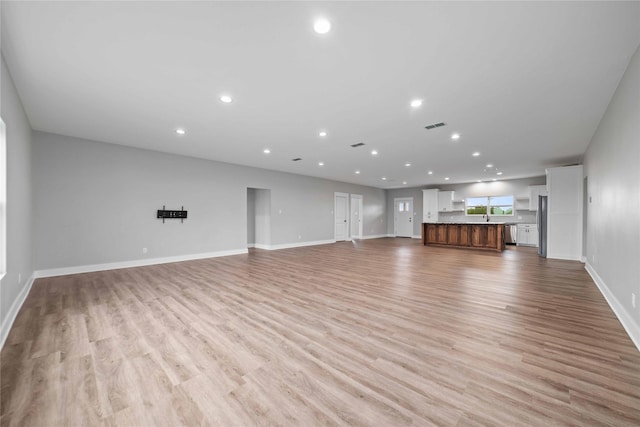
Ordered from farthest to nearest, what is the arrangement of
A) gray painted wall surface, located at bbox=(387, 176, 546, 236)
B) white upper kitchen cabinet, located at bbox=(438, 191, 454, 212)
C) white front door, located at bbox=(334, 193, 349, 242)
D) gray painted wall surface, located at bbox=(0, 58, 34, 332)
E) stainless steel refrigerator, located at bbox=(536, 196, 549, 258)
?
white upper kitchen cabinet, located at bbox=(438, 191, 454, 212) → white front door, located at bbox=(334, 193, 349, 242) → gray painted wall surface, located at bbox=(387, 176, 546, 236) → stainless steel refrigerator, located at bbox=(536, 196, 549, 258) → gray painted wall surface, located at bbox=(0, 58, 34, 332)

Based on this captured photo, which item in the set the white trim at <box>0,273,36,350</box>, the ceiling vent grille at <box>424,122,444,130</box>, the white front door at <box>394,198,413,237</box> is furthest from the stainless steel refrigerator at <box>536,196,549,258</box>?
the white trim at <box>0,273,36,350</box>

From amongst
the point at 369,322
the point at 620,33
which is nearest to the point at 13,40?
the point at 369,322

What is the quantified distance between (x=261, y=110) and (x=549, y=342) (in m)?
4.19

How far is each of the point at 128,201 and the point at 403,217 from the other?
1197 cm

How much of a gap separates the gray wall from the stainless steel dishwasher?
9.10 metres

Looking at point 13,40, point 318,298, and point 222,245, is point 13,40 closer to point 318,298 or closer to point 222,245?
point 318,298

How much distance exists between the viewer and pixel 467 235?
9.30 metres

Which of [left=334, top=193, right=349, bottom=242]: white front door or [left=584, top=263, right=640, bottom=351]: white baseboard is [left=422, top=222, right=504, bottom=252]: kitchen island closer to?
[left=334, top=193, right=349, bottom=242]: white front door

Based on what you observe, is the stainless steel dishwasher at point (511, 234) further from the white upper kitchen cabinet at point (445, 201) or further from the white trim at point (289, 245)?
the white trim at point (289, 245)

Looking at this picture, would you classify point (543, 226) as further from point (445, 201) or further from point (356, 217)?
point (356, 217)

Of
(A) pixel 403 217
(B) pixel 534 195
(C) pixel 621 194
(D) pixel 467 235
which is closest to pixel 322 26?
(C) pixel 621 194

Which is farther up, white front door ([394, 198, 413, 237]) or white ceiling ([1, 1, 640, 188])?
white ceiling ([1, 1, 640, 188])

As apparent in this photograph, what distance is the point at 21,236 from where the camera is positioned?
344 centimetres

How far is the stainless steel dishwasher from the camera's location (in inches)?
403
